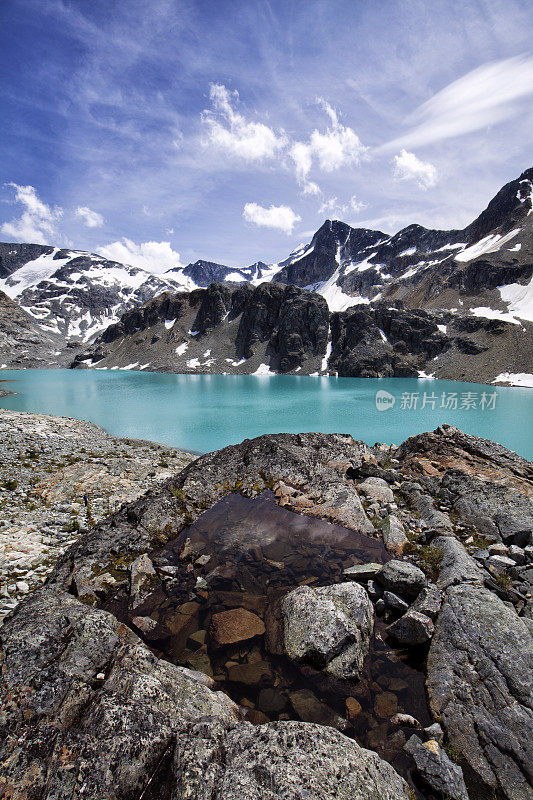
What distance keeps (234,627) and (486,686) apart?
5.76 metres

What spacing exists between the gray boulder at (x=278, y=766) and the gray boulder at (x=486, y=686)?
1768mm

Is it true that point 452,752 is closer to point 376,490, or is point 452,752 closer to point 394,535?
point 394,535

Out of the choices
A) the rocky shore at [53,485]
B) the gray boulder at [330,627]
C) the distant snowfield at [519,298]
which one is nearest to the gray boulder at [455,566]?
the gray boulder at [330,627]

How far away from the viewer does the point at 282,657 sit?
304 inches

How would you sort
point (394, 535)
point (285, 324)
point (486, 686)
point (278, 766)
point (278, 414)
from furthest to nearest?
point (285, 324), point (278, 414), point (394, 535), point (486, 686), point (278, 766)

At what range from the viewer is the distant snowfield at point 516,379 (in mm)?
99088

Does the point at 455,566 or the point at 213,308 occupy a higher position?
the point at 213,308

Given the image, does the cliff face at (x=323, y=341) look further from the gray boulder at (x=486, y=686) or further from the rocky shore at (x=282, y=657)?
the gray boulder at (x=486, y=686)

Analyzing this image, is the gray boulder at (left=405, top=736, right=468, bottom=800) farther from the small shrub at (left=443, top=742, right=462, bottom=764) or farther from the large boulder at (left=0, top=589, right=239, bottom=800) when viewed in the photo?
the large boulder at (left=0, top=589, right=239, bottom=800)

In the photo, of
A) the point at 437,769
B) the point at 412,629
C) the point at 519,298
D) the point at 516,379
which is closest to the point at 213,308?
the point at 516,379

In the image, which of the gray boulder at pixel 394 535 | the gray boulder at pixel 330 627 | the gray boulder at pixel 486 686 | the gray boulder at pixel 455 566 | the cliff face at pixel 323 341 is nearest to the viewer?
the gray boulder at pixel 486 686

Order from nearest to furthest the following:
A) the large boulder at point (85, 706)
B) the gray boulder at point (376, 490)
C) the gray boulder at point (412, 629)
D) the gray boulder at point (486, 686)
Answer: the large boulder at point (85, 706)
the gray boulder at point (486, 686)
the gray boulder at point (412, 629)
the gray boulder at point (376, 490)

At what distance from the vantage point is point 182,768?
4.81 meters

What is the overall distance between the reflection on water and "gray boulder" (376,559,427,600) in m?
1.22
